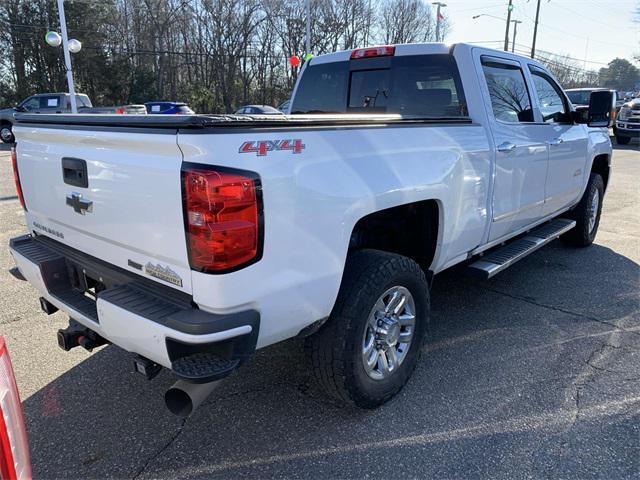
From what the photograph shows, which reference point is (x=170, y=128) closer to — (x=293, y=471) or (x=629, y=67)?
(x=293, y=471)

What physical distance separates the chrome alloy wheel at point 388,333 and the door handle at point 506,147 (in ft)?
4.45

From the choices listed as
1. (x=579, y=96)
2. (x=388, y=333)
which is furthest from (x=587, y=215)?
(x=579, y=96)

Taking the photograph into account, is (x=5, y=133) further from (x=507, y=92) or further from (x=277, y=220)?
(x=277, y=220)

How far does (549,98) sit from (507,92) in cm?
107

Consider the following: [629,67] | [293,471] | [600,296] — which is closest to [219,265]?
[293,471]

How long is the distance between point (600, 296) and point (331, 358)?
3.13 meters

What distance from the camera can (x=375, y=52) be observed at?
4.04 meters

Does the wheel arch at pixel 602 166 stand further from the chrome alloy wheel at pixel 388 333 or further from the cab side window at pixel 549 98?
the chrome alloy wheel at pixel 388 333

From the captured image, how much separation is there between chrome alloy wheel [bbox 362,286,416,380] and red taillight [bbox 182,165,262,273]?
951 millimetres

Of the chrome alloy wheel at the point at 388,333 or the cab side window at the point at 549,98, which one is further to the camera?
the cab side window at the point at 549,98

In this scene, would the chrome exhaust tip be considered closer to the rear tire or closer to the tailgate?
the tailgate

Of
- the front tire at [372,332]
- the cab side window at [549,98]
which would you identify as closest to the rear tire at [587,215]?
the cab side window at [549,98]

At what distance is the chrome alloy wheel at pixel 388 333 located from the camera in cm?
270

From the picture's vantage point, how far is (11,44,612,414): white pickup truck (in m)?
1.92
